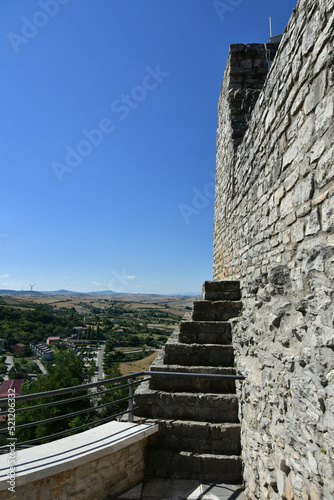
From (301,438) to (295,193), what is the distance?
1767 millimetres

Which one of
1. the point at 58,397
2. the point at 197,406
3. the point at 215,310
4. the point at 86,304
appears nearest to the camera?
the point at 197,406

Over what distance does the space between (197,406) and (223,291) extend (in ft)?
5.65

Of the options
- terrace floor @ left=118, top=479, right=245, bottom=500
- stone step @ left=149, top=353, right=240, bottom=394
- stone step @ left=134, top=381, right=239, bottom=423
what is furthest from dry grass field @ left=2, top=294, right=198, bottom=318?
terrace floor @ left=118, top=479, right=245, bottom=500

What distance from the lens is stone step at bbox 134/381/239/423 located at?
3.69 m

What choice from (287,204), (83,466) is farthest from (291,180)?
(83,466)

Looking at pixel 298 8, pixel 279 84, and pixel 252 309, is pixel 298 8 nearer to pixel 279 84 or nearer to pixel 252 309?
pixel 279 84

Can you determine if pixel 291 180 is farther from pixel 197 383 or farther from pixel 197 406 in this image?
pixel 197 406

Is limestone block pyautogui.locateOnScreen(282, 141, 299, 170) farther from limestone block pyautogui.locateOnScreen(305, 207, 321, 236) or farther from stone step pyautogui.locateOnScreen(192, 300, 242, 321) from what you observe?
stone step pyautogui.locateOnScreen(192, 300, 242, 321)

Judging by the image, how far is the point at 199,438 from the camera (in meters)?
3.55

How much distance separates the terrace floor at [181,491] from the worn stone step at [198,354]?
4.47 ft

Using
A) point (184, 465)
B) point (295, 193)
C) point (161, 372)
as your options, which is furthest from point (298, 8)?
point (184, 465)

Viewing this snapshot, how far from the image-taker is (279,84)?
8.78ft

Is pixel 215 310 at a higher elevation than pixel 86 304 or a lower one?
higher

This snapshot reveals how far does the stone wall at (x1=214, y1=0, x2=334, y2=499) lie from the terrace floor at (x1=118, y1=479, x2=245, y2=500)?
254 millimetres
